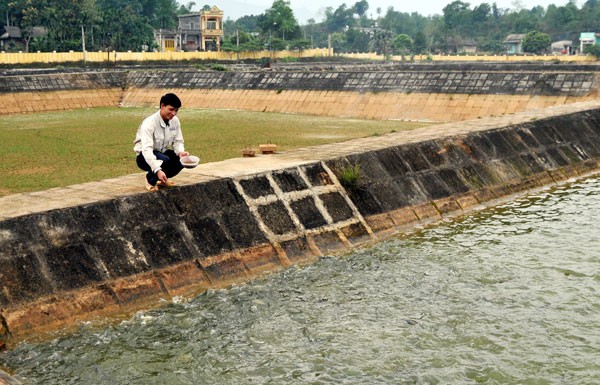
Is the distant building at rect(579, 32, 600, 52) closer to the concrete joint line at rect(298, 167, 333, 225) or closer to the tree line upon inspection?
the tree line

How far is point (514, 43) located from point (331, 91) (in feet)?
277

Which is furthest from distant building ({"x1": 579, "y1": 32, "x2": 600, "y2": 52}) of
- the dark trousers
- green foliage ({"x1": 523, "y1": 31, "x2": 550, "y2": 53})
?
the dark trousers

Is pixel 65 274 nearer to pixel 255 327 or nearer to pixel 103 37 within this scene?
pixel 255 327

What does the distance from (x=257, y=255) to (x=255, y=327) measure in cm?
194

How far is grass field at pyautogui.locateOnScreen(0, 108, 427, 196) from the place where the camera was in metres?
13.3

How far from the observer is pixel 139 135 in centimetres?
861

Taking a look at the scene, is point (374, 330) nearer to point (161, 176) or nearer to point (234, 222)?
point (234, 222)

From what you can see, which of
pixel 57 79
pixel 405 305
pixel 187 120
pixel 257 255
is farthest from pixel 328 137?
pixel 57 79

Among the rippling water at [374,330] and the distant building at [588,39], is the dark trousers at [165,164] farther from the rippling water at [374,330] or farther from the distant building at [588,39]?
the distant building at [588,39]

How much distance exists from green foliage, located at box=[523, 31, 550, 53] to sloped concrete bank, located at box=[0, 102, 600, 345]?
272ft

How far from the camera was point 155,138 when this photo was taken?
28.7 ft

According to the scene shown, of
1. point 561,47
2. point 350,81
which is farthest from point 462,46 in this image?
point 350,81

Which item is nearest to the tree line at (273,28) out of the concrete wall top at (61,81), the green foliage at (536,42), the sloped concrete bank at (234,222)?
the green foliage at (536,42)

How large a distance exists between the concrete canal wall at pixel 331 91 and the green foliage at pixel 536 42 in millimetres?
56233
